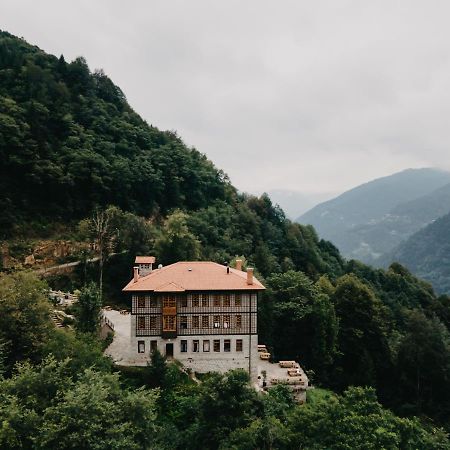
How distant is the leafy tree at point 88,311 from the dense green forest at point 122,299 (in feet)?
0.75

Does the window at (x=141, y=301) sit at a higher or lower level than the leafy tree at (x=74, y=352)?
higher

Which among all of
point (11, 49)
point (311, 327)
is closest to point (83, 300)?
point (311, 327)

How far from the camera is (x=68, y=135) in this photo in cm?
6800

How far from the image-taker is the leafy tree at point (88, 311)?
3462 cm

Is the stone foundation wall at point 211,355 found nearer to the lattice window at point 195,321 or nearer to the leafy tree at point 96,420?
the lattice window at point 195,321

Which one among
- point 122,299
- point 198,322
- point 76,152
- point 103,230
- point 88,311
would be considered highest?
point 76,152

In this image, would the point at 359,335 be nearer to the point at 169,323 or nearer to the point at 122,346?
the point at 169,323

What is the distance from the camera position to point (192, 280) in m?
38.2

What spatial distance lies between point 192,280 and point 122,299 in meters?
16.8

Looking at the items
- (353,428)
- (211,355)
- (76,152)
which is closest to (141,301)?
(211,355)

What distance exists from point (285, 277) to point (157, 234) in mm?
16994

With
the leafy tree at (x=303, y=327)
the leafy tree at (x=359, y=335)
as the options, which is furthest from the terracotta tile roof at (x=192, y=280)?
the leafy tree at (x=359, y=335)

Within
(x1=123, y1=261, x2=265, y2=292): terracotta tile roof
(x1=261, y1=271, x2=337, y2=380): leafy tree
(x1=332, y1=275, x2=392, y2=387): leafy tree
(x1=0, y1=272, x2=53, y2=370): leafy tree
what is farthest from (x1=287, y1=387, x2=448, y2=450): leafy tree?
(x1=332, y1=275, x2=392, y2=387): leafy tree

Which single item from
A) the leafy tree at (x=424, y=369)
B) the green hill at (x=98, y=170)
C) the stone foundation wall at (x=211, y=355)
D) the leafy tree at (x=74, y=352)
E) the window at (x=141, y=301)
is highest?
the green hill at (x=98, y=170)
